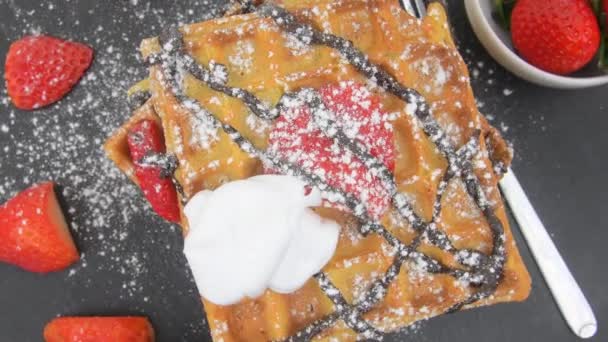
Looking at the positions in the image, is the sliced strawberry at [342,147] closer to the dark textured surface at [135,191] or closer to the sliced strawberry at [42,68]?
the dark textured surface at [135,191]

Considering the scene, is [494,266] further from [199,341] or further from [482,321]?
[199,341]

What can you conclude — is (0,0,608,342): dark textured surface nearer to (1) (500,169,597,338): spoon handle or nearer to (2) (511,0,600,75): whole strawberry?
(1) (500,169,597,338): spoon handle

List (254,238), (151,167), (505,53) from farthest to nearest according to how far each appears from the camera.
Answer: (505,53) < (151,167) < (254,238)

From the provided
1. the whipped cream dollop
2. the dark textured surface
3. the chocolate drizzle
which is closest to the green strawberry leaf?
the dark textured surface

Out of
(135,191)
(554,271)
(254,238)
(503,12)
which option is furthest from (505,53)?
(135,191)

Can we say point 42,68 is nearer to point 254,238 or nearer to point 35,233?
point 35,233

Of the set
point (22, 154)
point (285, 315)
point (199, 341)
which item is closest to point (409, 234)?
point (285, 315)

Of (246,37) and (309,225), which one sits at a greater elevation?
(246,37)
